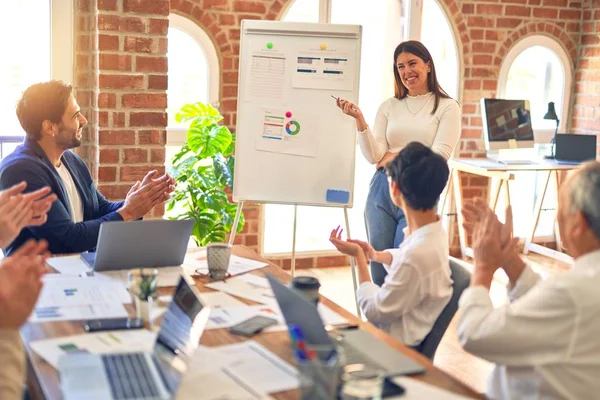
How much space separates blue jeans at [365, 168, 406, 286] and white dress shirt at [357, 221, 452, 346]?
58.6 inches

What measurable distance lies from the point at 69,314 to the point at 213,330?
0.40 m

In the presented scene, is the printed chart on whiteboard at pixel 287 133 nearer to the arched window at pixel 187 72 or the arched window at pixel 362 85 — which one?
the arched window at pixel 187 72

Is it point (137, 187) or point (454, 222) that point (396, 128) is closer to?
point (137, 187)

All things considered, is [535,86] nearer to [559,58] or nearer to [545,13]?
[559,58]

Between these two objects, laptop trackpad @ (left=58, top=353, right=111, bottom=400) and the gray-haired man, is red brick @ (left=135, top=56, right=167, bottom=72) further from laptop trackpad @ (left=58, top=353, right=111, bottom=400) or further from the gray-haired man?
the gray-haired man

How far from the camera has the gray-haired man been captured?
1559 mm

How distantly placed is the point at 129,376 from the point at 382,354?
1.93 feet

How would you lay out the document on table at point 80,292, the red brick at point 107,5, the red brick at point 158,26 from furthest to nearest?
the red brick at point 158,26 < the red brick at point 107,5 < the document on table at point 80,292

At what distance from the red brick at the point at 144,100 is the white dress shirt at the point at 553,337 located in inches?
93.8

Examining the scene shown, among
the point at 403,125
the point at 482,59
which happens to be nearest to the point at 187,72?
the point at 403,125

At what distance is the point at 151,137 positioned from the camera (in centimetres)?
368

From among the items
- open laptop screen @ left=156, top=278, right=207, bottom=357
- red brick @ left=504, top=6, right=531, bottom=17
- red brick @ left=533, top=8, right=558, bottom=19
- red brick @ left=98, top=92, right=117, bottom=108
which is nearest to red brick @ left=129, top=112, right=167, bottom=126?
red brick @ left=98, top=92, right=117, bottom=108

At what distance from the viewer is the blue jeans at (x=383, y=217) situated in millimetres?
3736

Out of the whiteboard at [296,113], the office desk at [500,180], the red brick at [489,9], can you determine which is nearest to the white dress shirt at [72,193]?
the whiteboard at [296,113]
